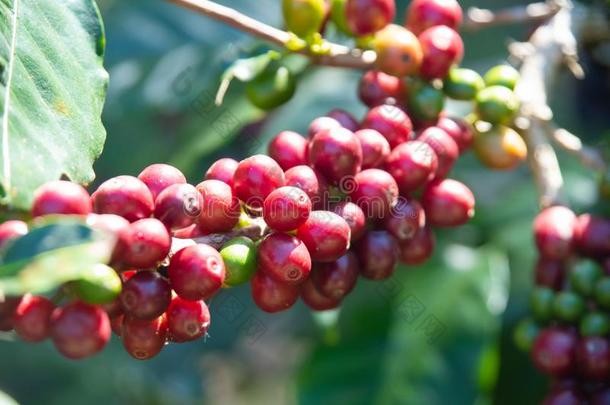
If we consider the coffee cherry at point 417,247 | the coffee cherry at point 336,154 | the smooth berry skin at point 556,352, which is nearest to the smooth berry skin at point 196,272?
the coffee cherry at point 336,154

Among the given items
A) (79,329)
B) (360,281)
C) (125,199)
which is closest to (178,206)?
(125,199)

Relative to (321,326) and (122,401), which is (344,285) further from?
(122,401)

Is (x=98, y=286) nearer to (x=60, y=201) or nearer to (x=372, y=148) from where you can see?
(x=60, y=201)

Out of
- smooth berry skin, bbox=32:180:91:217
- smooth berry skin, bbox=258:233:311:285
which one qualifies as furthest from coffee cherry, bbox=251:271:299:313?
smooth berry skin, bbox=32:180:91:217

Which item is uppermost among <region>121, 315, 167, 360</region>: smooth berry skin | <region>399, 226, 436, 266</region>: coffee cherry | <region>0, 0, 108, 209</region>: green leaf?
<region>0, 0, 108, 209</region>: green leaf

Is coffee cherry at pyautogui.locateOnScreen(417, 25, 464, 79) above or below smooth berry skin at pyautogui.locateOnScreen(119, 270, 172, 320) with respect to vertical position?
below

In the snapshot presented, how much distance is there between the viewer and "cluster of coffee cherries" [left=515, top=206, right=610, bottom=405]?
1.22 m

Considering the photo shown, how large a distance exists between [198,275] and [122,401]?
1861 millimetres

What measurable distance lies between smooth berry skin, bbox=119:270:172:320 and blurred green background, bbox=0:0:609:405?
1.93ft

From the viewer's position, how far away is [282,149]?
3.72 feet

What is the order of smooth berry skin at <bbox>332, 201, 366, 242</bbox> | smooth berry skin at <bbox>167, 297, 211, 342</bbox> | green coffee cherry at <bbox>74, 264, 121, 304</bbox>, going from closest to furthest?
green coffee cherry at <bbox>74, 264, 121, 304</bbox>
smooth berry skin at <bbox>167, 297, 211, 342</bbox>
smooth berry skin at <bbox>332, 201, 366, 242</bbox>

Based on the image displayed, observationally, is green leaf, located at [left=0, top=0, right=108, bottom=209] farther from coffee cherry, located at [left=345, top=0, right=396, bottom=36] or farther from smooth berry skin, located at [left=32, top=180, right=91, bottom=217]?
coffee cherry, located at [left=345, top=0, right=396, bottom=36]

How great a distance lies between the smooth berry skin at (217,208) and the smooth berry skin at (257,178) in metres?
0.02

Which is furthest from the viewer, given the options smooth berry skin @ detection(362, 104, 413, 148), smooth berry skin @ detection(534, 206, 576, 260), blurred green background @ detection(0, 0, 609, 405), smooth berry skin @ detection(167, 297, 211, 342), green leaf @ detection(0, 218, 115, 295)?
blurred green background @ detection(0, 0, 609, 405)
